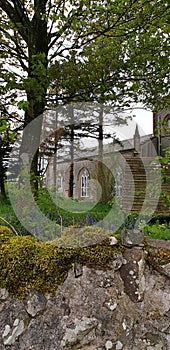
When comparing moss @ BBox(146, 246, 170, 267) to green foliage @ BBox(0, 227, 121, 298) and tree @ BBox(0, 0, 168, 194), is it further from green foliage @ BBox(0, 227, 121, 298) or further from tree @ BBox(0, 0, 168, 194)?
tree @ BBox(0, 0, 168, 194)

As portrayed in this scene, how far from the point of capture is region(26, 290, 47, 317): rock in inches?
63.6

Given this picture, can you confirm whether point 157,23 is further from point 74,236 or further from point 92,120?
point 92,120

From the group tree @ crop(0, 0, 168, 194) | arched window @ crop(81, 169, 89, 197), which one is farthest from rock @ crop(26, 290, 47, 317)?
arched window @ crop(81, 169, 89, 197)

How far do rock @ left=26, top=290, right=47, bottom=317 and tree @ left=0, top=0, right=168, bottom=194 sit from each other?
3.00m

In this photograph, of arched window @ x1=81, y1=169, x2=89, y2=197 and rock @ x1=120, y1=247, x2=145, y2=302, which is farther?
arched window @ x1=81, y1=169, x2=89, y2=197

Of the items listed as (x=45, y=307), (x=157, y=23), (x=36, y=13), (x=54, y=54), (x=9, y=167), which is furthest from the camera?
(x=9, y=167)

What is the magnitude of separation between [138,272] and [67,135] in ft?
27.9

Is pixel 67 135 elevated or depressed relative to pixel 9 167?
elevated

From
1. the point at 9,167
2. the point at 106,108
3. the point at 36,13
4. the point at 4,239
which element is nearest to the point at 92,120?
the point at 106,108

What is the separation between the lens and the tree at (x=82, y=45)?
464 cm

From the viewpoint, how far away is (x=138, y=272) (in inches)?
66.2

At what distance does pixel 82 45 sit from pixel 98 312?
508 cm

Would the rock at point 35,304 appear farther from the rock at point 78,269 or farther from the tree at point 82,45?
the tree at point 82,45

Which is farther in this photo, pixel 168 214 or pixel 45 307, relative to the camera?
pixel 168 214
